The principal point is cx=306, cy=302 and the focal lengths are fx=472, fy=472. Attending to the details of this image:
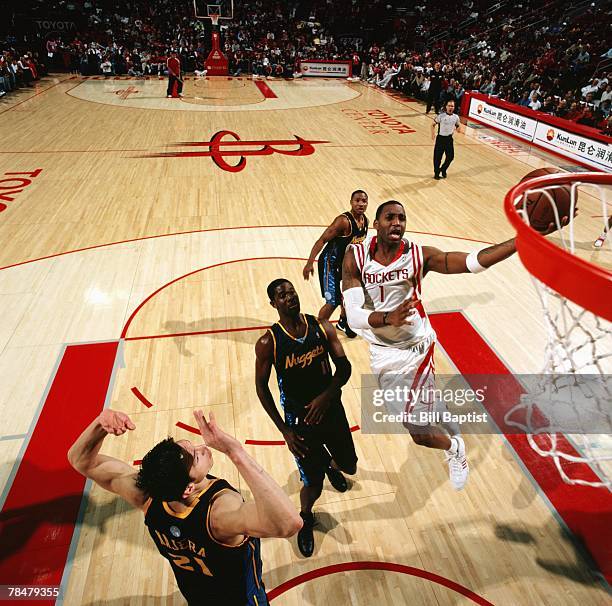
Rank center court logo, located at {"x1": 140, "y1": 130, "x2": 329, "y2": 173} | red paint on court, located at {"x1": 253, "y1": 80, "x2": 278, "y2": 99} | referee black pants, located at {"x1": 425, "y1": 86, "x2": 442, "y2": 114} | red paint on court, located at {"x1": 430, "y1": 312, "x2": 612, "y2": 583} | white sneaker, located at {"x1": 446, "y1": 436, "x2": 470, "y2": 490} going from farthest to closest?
red paint on court, located at {"x1": 253, "y1": 80, "x2": 278, "y2": 99} < referee black pants, located at {"x1": 425, "y1": 86, "x2": 442, "y2": 114} < center court logo, located at {"x1": 140, "y1": 130, "x2": 329, "y2": 173} < white sneaker, located at {"x1": 446, "y1": 436, "x2": 470, "y2": 490} < red paint on court, located at {"x1": 430, "y1": 312, "x2": 612, "y2": 583}

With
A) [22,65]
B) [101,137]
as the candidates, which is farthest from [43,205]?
[22,65]

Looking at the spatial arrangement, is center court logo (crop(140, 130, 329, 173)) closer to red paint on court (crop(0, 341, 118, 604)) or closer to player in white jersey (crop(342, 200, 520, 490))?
red paint on court (crop(0, 341, 118, 604))

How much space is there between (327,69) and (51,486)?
25131 mm

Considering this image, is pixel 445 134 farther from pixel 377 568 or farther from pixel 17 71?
pixel 17 71

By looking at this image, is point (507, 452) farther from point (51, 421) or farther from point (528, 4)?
point (528, 4)

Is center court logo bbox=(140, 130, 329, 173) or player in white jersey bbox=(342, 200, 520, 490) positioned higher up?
player in white jersey bbox=(342, 200, 520, 490)

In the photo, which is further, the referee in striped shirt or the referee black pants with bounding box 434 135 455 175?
the referee black pants with bounding box 434 135 455 175

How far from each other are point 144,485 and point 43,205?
7.92 metres

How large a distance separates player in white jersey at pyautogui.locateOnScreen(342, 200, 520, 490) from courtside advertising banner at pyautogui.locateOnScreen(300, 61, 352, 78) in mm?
24014

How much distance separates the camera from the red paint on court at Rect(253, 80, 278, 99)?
1845 cm

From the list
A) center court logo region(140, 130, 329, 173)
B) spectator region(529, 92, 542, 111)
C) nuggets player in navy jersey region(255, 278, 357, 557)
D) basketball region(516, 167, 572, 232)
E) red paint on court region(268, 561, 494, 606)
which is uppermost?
basketball region(516, 167, 572, 232)

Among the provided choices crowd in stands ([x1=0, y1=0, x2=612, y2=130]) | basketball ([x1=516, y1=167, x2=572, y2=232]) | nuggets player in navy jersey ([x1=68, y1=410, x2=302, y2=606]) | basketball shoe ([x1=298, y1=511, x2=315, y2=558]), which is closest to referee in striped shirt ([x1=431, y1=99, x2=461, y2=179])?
crowd in stands ([x1=0, y1=0, x2=612, y2=130])

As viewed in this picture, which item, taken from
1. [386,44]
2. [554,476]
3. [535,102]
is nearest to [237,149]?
[535,102]

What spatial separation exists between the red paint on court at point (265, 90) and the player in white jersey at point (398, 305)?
665 inches
